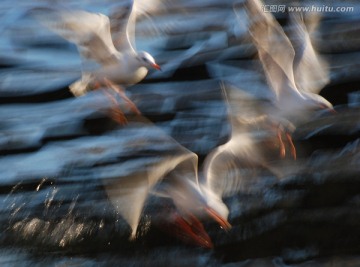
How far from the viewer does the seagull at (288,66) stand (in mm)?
2102

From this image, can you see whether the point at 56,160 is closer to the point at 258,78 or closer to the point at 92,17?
the point at 92,17

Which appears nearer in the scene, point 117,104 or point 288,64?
point 288,64

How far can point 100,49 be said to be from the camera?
214 cm

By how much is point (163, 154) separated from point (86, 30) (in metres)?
0.46

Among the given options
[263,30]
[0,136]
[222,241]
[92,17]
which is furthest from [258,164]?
[0,136]

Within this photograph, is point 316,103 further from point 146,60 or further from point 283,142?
point 146,60

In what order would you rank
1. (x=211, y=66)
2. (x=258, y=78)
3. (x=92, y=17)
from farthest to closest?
(x=211, y=66), (x=258, y=78), (x=92, y=17)

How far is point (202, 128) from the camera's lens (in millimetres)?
2350

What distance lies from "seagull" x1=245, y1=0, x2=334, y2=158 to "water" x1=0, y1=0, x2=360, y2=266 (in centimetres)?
10

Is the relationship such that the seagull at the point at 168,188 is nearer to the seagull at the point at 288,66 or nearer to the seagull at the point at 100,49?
Answer: the seagull at the point at 100,49

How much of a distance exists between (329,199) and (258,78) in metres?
0.48

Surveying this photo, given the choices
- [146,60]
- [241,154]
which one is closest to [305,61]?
[241,154]

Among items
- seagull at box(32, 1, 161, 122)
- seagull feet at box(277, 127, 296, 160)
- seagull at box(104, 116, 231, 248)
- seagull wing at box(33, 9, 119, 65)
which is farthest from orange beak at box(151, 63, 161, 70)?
→ seagull feet at box(277, 127, 296, 160)

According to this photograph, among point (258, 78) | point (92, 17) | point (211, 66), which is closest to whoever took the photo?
point (92, 17)
